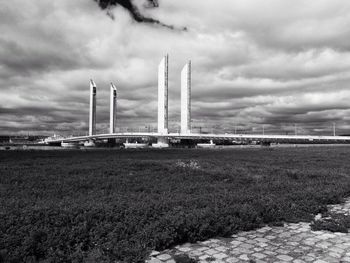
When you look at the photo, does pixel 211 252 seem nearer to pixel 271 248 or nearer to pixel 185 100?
pixel 271 248

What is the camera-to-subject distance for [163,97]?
89.9m

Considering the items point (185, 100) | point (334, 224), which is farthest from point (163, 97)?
point (334, 224)

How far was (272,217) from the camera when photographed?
688 centimetres

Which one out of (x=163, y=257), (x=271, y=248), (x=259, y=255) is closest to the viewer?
(x=163, y=257)

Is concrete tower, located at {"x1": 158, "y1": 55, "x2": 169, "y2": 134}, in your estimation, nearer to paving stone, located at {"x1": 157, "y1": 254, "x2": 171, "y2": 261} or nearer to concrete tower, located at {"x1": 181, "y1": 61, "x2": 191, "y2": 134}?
concrete tower, located at {"x1": 181, "y1": 61, "x2": 191, "y2": 134}

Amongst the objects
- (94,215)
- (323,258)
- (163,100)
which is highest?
(163,100)

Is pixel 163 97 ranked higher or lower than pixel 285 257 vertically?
higher

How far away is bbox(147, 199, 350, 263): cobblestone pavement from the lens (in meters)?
4.72

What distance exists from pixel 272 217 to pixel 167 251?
2.95 meters

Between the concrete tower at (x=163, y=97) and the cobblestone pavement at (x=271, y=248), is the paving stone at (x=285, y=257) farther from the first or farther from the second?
the concrete tower at (x=163, y=97)

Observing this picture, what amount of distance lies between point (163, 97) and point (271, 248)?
85.6 m

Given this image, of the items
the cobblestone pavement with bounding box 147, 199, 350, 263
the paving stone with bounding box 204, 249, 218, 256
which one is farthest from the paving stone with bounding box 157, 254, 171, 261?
the paving stone with bounding box 204, 249, 218, 256

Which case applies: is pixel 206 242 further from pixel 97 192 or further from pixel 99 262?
pixel 97 192

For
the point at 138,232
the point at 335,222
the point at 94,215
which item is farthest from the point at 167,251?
the point at 335,222
